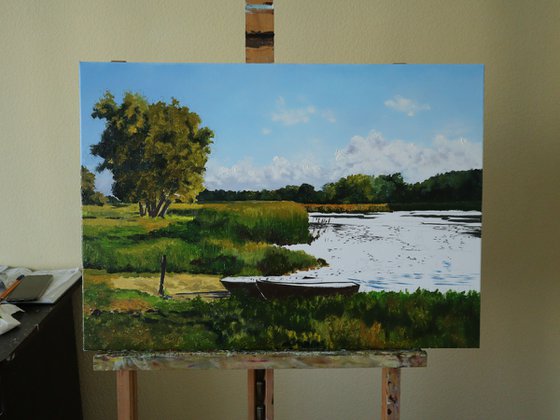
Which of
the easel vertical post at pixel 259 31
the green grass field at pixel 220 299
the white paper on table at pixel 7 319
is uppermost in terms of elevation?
the easel vertical post at pixel 259 31

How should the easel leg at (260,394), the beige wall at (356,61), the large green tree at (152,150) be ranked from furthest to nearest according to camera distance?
the beige wall at (356,61) < the easel leg at (260,394) < the large green tree at (152,150)

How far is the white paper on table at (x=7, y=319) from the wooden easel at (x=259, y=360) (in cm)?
24

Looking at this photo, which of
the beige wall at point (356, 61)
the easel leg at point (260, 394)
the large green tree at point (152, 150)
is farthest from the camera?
the beige wall at point (356, 61)

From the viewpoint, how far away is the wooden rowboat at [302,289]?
1.21 metres

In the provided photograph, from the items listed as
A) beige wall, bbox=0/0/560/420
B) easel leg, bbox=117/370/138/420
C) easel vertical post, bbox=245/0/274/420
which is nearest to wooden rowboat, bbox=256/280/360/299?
easel leg, bbox=117/370/138/420

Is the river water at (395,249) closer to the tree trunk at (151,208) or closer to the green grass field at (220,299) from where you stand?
the green grass field at (220,299)

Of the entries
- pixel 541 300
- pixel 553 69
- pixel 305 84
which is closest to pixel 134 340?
pixel 305 84

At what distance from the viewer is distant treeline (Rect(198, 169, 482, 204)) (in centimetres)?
121

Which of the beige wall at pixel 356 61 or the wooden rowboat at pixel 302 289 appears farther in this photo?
the beige wall at pixel 356 61

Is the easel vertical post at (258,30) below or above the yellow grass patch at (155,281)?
above

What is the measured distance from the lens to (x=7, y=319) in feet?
4.25

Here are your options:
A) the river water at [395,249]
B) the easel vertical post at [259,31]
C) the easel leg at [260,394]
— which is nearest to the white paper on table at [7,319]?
the easel leg at [260,394]

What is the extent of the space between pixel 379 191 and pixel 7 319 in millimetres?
937

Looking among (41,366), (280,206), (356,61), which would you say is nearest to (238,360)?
(280,206)
